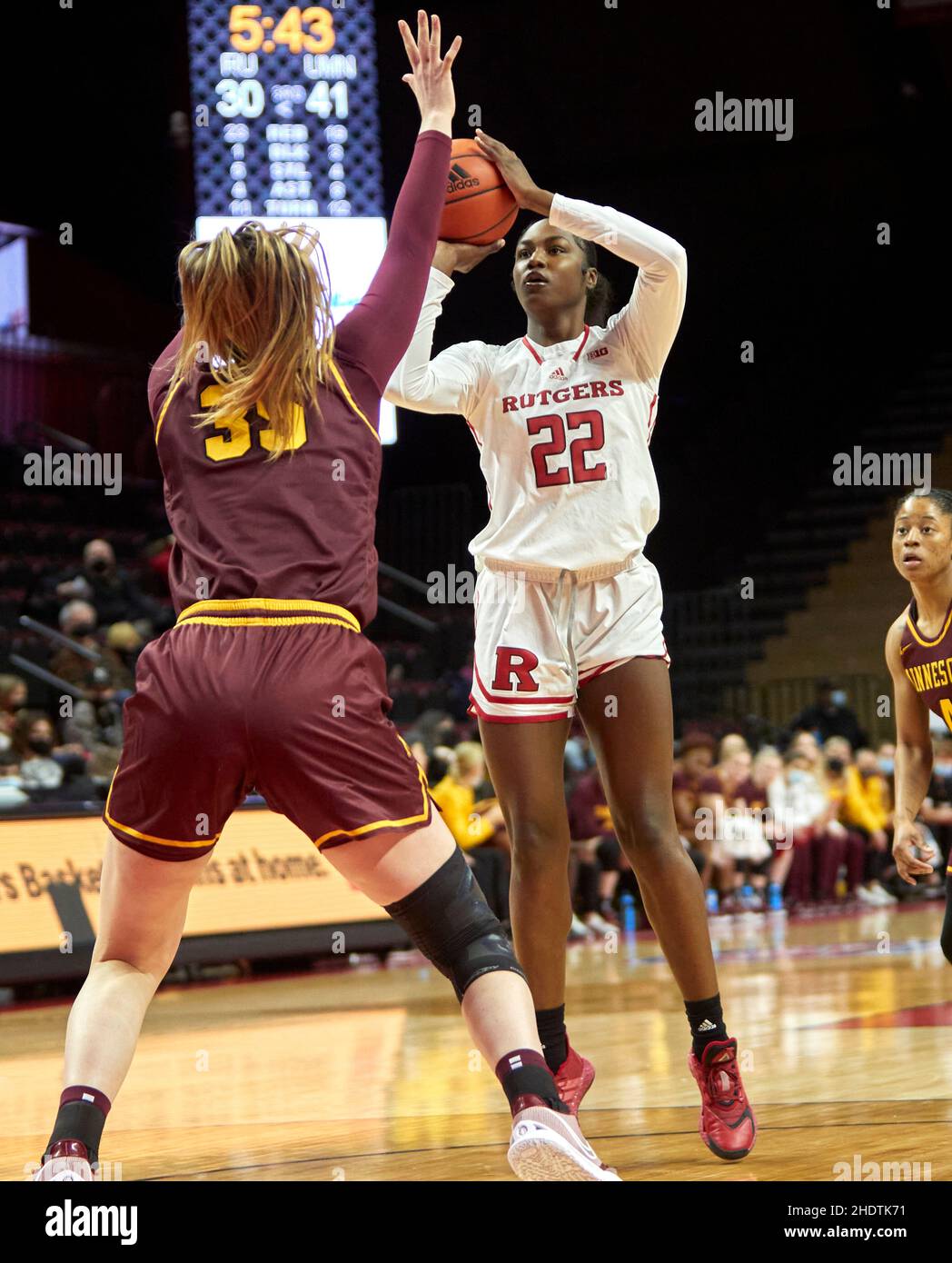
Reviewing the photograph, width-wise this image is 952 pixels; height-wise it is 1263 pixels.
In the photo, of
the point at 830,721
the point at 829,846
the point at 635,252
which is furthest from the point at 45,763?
the point at 830,721

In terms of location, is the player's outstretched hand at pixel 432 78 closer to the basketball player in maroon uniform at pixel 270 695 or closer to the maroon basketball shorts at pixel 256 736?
the basketball player in maroon uniform at pixel 270 695

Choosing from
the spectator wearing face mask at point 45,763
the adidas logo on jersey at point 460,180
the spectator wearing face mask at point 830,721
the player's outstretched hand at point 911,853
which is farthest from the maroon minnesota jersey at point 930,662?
the spectator wearing face mask at point 830,721

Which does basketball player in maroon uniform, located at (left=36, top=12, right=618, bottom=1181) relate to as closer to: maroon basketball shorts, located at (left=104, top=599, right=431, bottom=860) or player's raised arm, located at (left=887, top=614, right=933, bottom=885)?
maroon basketball shorts, located at (left=104, top=599, right=431, bottom=860)

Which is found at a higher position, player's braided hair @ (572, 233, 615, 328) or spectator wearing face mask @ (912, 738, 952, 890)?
player's braided hair @ (572, 233, 615, 328)

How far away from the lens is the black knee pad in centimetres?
296

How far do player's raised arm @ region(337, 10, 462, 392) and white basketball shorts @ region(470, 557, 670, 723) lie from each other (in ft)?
3.82

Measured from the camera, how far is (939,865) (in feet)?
51.3

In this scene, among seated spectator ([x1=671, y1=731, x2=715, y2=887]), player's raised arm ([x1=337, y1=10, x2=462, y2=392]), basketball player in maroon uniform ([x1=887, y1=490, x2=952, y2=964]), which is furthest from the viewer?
seated spectator ([x1=671, y1=731, x2=715, y2=887])

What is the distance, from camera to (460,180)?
4.11 meters

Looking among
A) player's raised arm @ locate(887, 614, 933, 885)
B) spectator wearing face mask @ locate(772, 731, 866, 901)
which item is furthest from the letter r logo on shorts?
spectator wearing face mask @ locate(772, 731, 866, 901)
